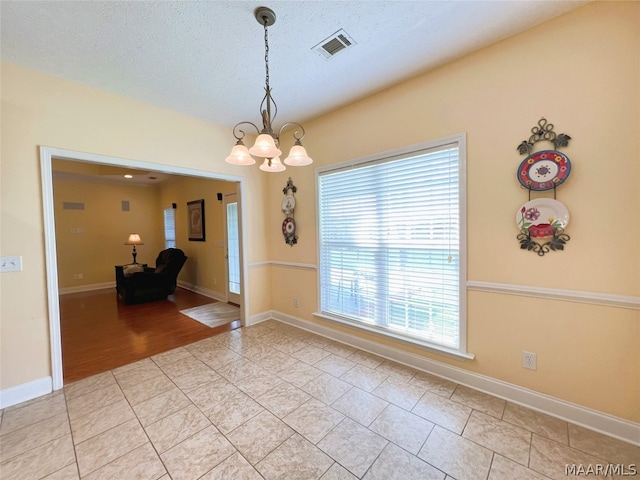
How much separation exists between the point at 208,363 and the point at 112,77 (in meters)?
2.85

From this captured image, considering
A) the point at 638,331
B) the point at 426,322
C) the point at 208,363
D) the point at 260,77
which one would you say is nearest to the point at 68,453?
the point at 208,363

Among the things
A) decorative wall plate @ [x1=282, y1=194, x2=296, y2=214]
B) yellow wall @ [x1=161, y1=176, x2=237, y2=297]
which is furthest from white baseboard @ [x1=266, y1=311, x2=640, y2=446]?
yellow wall @ [x1=161, y1=176, x2=237, y2=297]

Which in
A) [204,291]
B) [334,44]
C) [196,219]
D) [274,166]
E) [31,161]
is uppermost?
[334,44]

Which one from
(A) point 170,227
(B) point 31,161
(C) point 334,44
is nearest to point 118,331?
(B) point 31,161

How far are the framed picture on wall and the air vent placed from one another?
4.40 metres

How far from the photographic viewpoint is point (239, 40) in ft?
6.18

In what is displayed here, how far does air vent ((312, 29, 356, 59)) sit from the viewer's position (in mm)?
1861

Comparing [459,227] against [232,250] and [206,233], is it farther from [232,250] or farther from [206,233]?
[206,233]

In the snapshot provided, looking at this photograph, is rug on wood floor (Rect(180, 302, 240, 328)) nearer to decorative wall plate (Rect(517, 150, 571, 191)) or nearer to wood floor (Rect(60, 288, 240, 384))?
wood floor (Rect(60, 288, 240, 384))

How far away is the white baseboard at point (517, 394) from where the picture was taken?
64.8 inches

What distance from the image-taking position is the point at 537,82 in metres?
1.83

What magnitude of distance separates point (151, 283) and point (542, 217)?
590 centimetres

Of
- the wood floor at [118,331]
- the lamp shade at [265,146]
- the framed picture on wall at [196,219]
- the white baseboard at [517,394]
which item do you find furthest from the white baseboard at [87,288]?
the lamp shade at [265,146]

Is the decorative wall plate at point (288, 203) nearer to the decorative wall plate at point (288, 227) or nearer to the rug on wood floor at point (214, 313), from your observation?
the decorative wall plate at point (288, 227)
